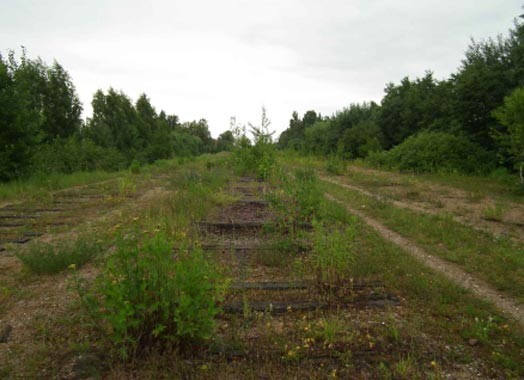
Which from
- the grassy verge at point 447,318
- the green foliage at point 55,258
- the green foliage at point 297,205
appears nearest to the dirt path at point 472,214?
the grassy verge at point 447,318

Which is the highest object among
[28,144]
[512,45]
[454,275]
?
[512,45]

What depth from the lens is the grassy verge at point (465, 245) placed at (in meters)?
4.10

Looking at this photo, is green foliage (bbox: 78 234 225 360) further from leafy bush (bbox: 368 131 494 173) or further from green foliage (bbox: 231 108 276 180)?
leafy bush (bbox: 368 131 494 173)

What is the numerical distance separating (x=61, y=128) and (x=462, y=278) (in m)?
22.1

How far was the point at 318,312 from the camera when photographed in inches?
122

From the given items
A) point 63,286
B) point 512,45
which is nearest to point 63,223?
A: point 63,286

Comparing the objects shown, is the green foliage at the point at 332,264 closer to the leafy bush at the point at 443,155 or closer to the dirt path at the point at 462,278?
the dirt path at the point at 462,278

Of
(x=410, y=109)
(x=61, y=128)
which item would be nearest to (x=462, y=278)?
(x=61, y=128)

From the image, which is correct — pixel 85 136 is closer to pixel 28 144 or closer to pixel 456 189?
pixel 28 144

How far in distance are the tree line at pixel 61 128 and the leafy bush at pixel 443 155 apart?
9.74 meters

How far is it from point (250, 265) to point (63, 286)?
2.11 m

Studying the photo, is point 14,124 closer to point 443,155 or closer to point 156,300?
point 156,300

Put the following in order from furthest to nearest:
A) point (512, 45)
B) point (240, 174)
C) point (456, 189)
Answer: point (512, 45) < point (240, 174) < point (456, 189)

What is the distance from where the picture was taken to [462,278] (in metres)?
4.08
